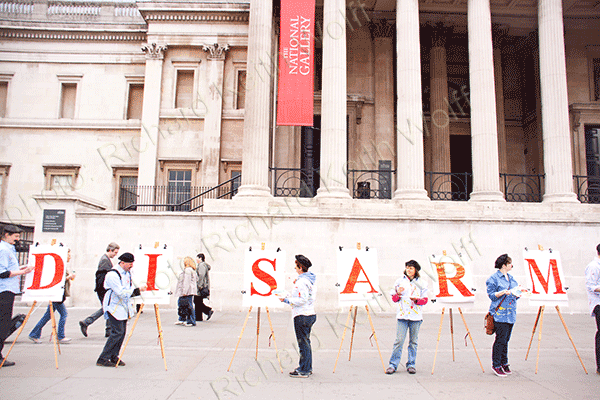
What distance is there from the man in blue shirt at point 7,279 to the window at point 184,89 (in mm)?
17238

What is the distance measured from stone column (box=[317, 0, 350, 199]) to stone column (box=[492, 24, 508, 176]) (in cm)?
1020

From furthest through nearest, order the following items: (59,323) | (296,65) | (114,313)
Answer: (296,65) < (59,323) < (114,313)

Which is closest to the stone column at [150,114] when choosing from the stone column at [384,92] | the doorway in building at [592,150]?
the stone column at [384,92]

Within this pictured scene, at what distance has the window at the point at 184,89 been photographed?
2408 centimetres

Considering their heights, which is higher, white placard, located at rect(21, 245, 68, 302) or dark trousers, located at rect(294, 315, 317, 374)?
white placard, located at rect(21, 245, 68, 302)

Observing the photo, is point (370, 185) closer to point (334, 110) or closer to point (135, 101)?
point (334, 110)

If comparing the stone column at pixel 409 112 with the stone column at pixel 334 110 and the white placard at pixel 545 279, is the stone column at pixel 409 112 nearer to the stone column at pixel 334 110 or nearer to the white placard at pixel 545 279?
the stone column at pixel 334 110

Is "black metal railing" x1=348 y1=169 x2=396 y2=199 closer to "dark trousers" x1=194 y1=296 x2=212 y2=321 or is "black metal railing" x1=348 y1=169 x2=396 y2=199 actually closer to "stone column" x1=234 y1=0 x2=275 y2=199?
"stone column" x1=234 y1=0 x2=275 y2=199

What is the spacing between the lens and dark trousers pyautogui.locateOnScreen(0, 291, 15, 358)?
7.38 m

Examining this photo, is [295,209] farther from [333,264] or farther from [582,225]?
[582,225]

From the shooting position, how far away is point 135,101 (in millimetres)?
25234

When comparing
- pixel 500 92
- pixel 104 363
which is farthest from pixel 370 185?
pixel 104 363

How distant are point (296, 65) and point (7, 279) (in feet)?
39.3

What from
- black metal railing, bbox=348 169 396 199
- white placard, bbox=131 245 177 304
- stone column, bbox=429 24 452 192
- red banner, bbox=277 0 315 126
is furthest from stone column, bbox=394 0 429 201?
white placard, bbox=131 245 177 304
